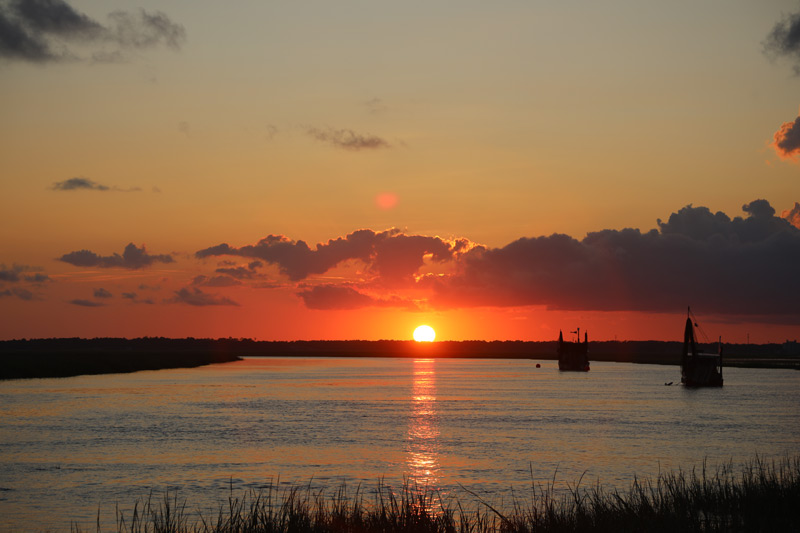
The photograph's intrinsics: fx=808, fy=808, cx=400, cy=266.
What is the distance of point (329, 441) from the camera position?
58.1m

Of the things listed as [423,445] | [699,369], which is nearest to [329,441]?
[423,445]

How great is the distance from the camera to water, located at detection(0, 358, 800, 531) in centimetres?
3956

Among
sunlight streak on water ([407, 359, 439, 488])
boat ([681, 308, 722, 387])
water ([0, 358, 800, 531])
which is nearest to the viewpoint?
water ([0, 358, 800, 531])

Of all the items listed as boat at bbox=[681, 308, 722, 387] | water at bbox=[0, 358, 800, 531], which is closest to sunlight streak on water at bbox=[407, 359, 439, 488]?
water at bbox=[0, 358, 800, 531]

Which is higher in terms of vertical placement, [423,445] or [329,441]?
[329,441]

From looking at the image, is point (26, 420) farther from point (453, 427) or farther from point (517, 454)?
point (517, 454)

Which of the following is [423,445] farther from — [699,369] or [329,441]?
[699,369]

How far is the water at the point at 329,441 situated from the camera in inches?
1558

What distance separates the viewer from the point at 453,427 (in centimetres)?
7100

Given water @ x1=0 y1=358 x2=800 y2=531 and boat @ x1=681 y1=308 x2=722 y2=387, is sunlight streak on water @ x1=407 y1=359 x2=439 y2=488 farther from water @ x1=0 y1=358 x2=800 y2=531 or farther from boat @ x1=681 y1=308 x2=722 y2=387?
boat @ x1=681 y1=308 x2=722 y2=387

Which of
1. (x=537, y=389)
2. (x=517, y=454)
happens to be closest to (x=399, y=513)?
(x=517, y=454)

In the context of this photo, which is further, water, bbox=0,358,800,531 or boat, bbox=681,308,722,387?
boat, bbox=681,308,722,387

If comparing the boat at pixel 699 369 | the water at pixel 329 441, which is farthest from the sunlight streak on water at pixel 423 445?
the boat at pixel 699 369

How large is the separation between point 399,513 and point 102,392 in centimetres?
8754
